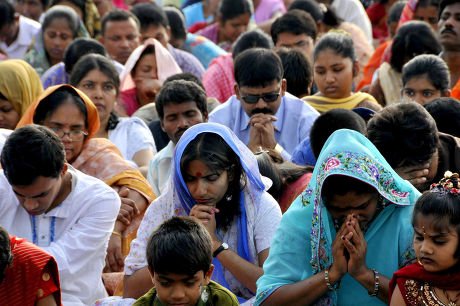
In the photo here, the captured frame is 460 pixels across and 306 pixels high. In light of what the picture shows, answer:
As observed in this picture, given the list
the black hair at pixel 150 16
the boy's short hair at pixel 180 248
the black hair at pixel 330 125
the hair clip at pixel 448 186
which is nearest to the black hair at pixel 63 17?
the black hair at pixel 150 16

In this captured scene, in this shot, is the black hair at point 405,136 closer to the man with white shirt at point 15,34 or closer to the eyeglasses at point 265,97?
the eyeglasses at point 265,97

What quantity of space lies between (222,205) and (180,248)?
733mm

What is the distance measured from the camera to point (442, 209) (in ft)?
11.1

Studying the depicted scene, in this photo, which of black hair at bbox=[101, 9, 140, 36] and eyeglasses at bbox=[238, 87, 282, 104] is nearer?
eyeglasses at bbox=[238, 87, 282, 104]

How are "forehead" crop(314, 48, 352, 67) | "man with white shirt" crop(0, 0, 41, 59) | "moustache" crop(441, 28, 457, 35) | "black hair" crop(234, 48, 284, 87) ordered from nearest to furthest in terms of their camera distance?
"black hair" crop(234, 48, 284, 87) → "forehead" crop(314, 48, 352, 67) → "moustache" crop(441, 28, 457, 35) → "man with white shirt" crop(0, 0, 41, 59)

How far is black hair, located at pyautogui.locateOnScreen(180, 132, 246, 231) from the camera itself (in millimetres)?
4184

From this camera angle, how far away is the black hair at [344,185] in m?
3.70

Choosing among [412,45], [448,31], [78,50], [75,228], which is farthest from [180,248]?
[78,50]

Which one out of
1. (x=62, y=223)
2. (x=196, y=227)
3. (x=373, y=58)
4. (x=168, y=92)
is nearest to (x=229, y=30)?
(x=373, y=58)

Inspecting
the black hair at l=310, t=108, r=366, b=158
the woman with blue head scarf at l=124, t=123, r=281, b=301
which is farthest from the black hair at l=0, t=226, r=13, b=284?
the black hair at l=310, t=108, r=366, b=158

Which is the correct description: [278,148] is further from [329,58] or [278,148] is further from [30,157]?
[30,157]

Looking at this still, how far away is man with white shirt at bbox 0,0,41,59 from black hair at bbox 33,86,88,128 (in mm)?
4065

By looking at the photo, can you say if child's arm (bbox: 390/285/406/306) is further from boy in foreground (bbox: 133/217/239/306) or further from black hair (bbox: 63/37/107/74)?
black hair (bbox: 63/37/107/74)

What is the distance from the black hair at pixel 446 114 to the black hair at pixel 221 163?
143cm
